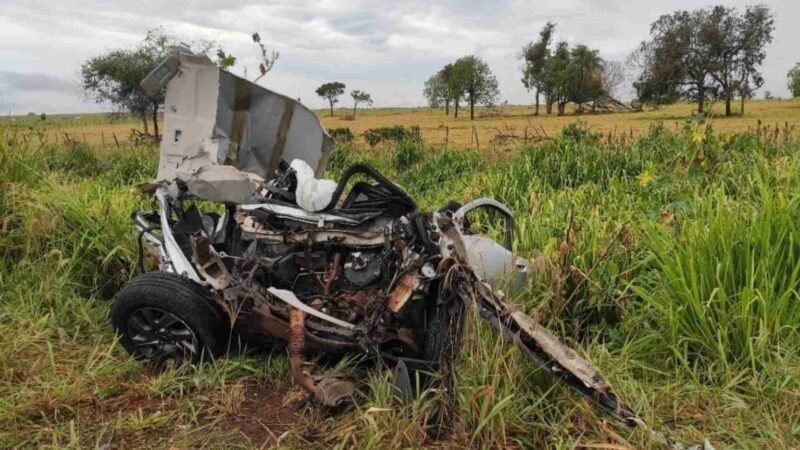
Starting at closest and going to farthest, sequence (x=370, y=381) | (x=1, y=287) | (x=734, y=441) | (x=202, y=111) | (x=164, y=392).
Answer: (x=734, y=441), (x=370, y=381), (x=164, y=392), (x=202, y=111), (x=1, y=287)

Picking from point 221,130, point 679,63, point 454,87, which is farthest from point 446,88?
point 221,130

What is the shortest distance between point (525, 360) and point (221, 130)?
103 inches

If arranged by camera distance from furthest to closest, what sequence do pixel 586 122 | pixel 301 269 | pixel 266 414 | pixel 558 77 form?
pixel 558 77 → pixel 586 122 → pixel 301 269 → pixel 266 414

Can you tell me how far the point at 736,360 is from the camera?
2.98 m

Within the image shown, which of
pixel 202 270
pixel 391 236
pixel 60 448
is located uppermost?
pixel 391 236

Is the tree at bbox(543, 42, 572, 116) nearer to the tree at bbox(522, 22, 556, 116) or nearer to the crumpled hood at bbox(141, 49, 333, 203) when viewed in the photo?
the tree at bbox(522, 22, 556, 116)

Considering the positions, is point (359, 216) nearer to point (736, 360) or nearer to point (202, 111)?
point (202, 111)

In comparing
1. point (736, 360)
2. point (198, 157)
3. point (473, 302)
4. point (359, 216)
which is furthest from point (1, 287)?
point (736, 360)

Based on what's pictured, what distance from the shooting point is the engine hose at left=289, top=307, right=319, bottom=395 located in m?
2.88

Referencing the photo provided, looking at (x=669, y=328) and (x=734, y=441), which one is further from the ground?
(x=669, y=328)

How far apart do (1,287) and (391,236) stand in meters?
3.58

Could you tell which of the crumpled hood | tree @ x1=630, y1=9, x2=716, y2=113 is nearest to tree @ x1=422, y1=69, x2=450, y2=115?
tree @ x1=630, y1=9, x2=716, y2=113

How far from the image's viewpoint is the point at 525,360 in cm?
272

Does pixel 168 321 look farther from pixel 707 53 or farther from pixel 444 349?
pixel 707 53
